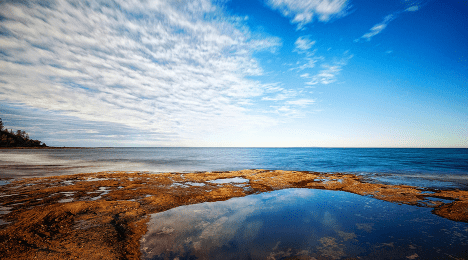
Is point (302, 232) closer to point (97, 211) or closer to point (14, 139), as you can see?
point (97, 211)

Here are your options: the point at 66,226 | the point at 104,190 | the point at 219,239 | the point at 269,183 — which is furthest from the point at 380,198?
the point at 104,190

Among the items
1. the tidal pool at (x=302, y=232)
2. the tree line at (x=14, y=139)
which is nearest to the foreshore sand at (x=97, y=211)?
the tidal pool at (x=302, y=232)

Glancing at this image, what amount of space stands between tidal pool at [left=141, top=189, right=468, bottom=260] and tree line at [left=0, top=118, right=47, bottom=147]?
148 metres

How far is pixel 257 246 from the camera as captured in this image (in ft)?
17.7

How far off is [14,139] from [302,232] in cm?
15979

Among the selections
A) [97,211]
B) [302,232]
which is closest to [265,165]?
[302,232]

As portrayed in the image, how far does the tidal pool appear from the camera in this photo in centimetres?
505

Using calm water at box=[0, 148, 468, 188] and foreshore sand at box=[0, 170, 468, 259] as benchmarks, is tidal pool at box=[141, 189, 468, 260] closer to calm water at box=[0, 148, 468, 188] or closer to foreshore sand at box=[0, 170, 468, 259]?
foreshore sand at box=[0, 170, 468, 259]

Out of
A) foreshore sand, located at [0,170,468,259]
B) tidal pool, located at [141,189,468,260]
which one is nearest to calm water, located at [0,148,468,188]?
foreshore sand, located at [0,170,468,259]

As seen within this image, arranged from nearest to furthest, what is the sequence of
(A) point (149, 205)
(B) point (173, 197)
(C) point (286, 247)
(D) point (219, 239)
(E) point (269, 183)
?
(C) point (286, 247) → (D) point (219, 239) → (A) point (149, 205) → (B) point (173, 197) → (E) point (269, 183)

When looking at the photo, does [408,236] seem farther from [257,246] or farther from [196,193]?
[196,193]

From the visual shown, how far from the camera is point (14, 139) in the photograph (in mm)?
99812

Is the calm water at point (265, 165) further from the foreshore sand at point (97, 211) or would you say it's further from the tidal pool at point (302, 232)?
the tidal pool at point (302, 232)

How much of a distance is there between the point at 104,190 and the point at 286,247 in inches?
449
